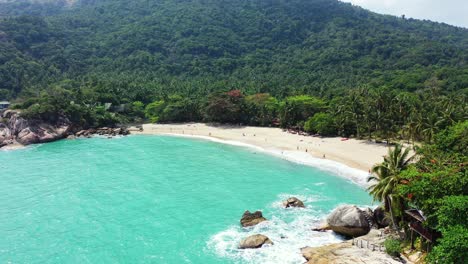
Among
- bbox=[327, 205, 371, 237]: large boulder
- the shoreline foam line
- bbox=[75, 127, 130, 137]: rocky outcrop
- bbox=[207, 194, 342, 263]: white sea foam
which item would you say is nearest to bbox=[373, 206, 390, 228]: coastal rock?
bbox=[327, 205, 371, 237]: large boulder

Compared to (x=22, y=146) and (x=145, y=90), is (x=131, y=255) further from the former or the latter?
(x=145, y=90)

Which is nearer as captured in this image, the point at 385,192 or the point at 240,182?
the point at 385,192

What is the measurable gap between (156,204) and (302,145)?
99.6 ft

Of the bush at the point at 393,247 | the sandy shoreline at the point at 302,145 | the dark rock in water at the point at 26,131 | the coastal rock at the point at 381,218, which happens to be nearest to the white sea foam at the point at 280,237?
the coastal rock at the point at 381,218

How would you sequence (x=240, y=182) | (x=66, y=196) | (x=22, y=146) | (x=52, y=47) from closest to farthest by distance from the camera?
(x=66, y=196) → (x=240, y=182) → (x=22, y=146) → (x=52, y=47)

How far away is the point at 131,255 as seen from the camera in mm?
28859

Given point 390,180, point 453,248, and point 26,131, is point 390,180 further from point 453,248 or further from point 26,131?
point 26,131

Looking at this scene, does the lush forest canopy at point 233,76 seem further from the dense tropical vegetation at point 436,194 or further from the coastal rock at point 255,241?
the coastal rock at point 255,241

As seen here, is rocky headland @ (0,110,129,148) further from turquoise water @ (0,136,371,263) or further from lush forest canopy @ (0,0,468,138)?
turquoise water @ (0,136,371,263)

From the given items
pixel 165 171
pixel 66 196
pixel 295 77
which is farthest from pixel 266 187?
pixel 295 77

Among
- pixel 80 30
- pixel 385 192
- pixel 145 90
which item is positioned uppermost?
pixel 80 30

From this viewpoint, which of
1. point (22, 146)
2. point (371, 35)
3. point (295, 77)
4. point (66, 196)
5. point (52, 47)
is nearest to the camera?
point (66, 196)

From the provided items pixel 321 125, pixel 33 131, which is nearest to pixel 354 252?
pixel 321 125

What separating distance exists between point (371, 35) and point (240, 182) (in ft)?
548
